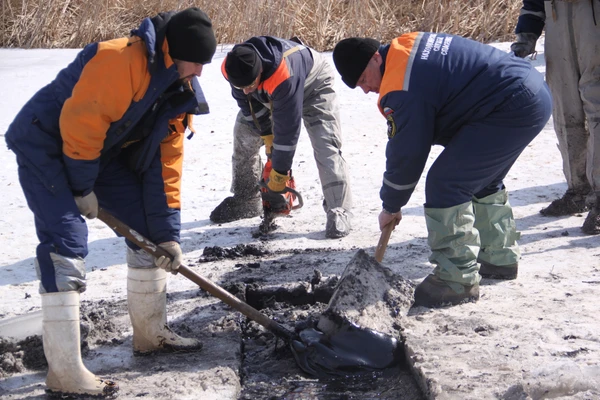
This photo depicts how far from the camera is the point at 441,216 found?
4508mm

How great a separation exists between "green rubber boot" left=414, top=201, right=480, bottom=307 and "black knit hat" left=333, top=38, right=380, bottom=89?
903mm

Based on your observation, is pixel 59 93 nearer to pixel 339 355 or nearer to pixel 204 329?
pixel 204 329

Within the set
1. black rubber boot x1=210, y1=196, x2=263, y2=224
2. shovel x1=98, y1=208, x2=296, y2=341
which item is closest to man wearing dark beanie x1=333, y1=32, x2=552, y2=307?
shovel x1=98, y1=208, x2=296, y2=341

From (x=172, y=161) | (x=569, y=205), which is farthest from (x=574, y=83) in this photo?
(x=172, y=161)

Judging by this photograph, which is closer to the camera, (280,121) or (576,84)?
(280,121)

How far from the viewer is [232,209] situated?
665 centimetres

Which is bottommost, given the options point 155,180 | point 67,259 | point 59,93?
point 67,259

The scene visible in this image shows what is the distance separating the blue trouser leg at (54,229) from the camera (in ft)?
11.7

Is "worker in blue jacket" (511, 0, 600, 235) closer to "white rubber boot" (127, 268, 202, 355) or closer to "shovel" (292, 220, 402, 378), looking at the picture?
"shovel" (292, 220, 402, 378)

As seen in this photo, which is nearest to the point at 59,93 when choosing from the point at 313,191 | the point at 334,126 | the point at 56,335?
the point at 56,335

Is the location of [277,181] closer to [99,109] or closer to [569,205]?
[569,205]

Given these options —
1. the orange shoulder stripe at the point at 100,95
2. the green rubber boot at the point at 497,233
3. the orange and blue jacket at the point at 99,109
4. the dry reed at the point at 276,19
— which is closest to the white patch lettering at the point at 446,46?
the green rubber boot at the point at 497,233

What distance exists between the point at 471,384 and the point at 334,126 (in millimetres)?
3121

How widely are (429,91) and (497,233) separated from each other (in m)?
1.24
